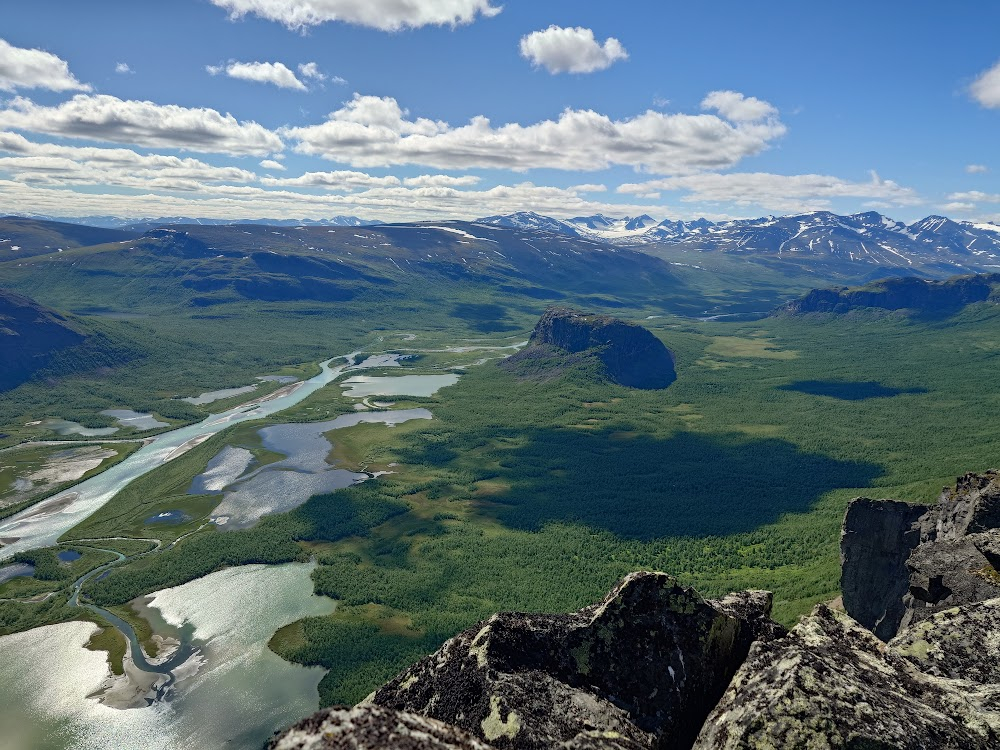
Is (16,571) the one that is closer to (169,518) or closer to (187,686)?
(169,518)

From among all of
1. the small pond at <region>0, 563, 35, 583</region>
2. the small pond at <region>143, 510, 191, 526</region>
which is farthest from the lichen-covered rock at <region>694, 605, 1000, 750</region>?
the small pond at <region>143, 510, 191, 526</region>

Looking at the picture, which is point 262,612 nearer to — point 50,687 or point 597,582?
point 50,687

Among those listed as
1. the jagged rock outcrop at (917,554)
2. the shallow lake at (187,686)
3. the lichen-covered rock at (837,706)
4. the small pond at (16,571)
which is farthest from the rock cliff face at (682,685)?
the small pond at (16,571)

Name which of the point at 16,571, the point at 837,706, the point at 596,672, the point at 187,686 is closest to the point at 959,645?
the point at 837,706

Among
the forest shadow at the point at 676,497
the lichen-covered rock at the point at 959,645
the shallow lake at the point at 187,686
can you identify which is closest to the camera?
the lichen-covered rock at the point at 959,645

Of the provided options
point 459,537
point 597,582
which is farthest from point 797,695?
point 459,537

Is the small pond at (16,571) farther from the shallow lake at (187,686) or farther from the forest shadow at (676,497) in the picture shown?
the forest shadow at (676,497)
